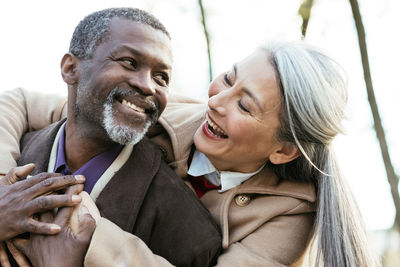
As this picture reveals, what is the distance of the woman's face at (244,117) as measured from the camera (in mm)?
2170

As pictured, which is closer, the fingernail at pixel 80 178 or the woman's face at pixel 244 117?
the fingernail at pixel 80 178

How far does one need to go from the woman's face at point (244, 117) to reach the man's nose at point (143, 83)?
14.1 inches

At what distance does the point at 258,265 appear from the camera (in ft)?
6.82

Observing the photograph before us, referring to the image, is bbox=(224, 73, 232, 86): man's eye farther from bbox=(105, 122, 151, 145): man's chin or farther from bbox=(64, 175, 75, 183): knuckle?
bbox=(64, 175, 75, 183): knuckle

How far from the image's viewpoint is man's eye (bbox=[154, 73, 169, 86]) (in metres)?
2.26

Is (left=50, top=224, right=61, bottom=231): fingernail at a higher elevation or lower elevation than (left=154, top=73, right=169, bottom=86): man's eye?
lower

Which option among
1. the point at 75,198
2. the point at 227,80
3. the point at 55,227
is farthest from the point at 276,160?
the point at 55,227

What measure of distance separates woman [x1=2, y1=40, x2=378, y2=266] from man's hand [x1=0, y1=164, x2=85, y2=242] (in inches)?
30.2

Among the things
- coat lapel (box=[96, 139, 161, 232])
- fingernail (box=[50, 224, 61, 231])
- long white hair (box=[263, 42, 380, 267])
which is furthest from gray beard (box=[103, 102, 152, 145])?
long white hair (box=[263, 42, 380, 267])

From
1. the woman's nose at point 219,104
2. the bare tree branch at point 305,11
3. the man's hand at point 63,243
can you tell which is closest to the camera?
the man's hand at point 63,243

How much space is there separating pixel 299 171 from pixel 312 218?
0.93 ft

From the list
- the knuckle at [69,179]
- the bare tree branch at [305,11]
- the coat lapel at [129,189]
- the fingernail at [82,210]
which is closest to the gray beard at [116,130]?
the coat lapel at [129,189]

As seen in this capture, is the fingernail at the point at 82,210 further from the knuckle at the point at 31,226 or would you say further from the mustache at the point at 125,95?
the mustache at the point at 125,95

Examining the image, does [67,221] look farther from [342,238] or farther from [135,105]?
[342,238]
